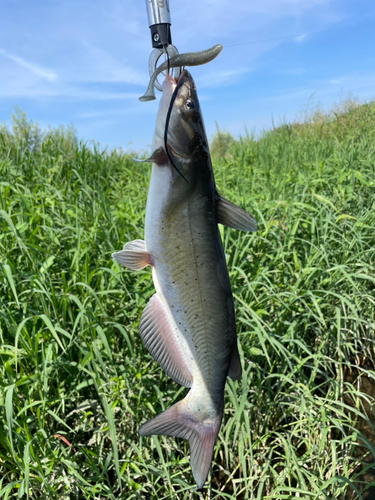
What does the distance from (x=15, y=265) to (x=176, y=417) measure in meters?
1.73

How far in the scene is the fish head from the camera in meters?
0.80

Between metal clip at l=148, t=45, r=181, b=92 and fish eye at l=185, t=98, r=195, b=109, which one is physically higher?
metal clip at l=148, t=45, r=181, b=92

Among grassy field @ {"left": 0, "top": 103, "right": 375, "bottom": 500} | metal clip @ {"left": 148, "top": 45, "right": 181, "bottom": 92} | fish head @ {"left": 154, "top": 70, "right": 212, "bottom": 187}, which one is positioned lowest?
grassy field @ {"left": 0, "top": 103, "right": 375, "bottom": 500}

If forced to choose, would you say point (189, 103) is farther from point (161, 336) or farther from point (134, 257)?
point (161, 336)

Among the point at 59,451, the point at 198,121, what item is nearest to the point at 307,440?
the point at 59,451

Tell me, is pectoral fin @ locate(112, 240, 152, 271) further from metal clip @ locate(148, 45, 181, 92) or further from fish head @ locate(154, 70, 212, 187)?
metal clip @ locate(148, 45, 181, 92)

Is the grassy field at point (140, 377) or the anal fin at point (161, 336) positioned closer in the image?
the anal fin at point (161, 336)

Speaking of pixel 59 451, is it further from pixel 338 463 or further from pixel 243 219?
pixel 243 219

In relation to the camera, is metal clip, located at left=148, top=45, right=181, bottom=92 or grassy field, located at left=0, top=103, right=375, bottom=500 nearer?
metal clip, located at left=148, top=45, right=181, bottom=92

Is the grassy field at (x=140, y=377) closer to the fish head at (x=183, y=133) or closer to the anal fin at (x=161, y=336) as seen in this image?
the anal fin at (x=161, y=336)

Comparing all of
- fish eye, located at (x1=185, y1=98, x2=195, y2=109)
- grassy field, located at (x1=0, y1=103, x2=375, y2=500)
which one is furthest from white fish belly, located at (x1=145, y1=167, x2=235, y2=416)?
grassy field, located at (x1=0, y1=103, x2=375, y2=500)

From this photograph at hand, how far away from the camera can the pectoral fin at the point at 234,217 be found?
823 mm

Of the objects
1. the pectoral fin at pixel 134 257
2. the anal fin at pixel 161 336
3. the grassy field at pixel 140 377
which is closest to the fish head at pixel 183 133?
the pectoral fin at pixel 134 257

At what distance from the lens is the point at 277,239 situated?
2527 mm
